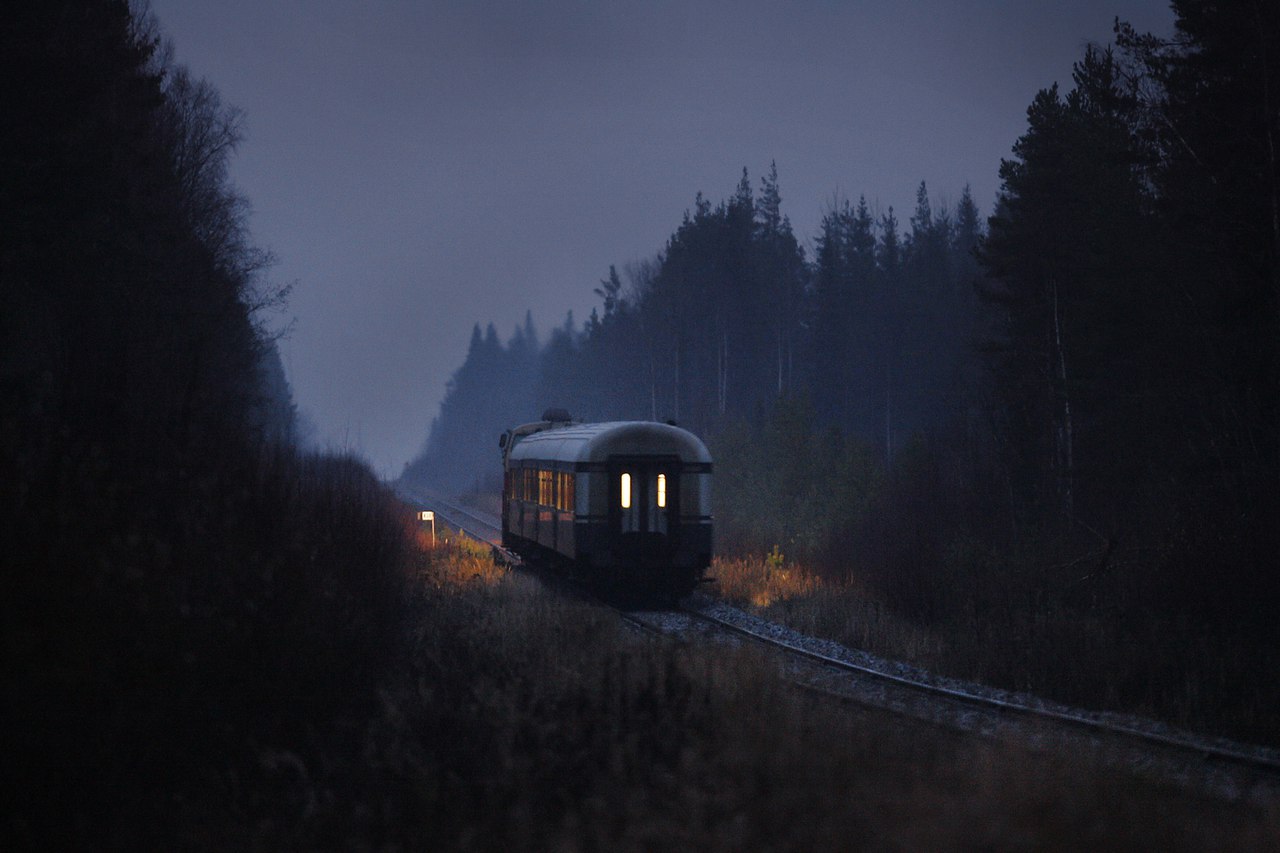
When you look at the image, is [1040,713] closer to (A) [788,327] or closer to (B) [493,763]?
(B) [493,763]

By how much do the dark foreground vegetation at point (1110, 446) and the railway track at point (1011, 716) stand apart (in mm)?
887

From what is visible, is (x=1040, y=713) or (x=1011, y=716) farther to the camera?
(x=1011, y=716)

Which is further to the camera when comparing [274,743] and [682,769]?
[274,743]

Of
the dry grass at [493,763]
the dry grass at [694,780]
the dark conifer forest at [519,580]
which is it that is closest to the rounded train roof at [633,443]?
the dark conifer forest at [519,580]

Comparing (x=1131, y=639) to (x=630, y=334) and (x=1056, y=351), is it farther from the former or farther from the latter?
(x=630, y=334)

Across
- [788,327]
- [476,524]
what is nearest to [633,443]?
[476,524]

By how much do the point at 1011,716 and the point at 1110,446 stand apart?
14.1 metres

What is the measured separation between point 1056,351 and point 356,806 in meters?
23.9

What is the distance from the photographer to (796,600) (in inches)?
736

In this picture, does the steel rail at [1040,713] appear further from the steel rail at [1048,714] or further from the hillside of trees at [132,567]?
the hillside of trees at [132,567]

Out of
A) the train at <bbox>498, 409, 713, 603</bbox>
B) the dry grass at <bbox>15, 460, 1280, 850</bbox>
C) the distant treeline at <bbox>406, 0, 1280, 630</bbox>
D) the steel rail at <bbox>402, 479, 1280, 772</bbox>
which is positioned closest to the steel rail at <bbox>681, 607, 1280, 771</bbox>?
the steel rail at <bbox>402, 479, 1280, 772</bbox>

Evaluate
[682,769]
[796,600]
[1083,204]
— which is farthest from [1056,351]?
[682,769]

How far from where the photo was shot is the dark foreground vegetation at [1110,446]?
13258mm

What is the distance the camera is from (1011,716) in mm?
10305
